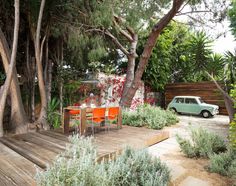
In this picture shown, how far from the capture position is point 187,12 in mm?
6875

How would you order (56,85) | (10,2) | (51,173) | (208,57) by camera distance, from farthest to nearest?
1. (56,85)
2. (10,2)
3. (208,57)
4. (51,173)

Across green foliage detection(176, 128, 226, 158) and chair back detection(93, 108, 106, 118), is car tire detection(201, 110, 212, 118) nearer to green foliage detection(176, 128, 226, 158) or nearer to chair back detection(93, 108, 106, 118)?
green foliage detection(176, 128, 226, 158)

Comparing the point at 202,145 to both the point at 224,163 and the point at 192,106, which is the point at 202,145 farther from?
the point at 192,106

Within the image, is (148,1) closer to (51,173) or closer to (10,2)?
(10,2)

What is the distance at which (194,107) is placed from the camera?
10.2 metres

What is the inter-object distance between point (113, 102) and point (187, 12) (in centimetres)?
503

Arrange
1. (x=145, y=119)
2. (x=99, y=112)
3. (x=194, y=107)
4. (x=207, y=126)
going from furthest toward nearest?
1. (x=194, y=107)
2. (x=207, y=126)
3. (x=145, y=119)
4. (x=99, y=112)

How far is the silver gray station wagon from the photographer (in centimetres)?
974

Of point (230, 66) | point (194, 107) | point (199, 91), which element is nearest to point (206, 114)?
point (194, 107)

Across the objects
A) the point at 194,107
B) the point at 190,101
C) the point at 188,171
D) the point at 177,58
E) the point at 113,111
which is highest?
the point at 177,58

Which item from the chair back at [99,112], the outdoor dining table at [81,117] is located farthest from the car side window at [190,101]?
the chair back at [99,112]

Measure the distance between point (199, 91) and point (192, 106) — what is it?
157 centimetres

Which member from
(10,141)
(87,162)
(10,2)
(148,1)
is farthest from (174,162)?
(10,2)

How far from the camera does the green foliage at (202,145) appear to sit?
11.9ft
